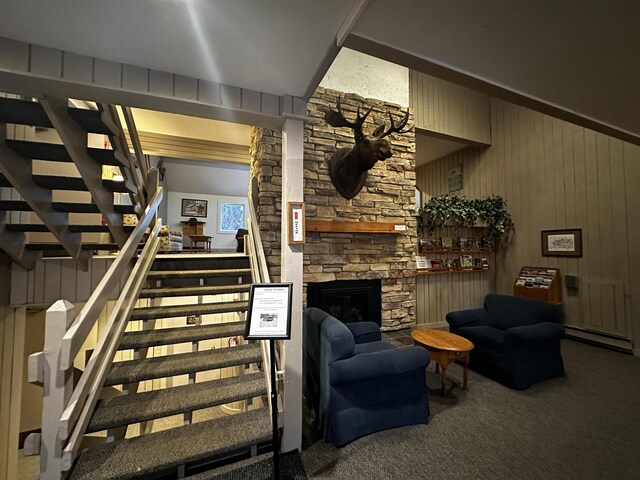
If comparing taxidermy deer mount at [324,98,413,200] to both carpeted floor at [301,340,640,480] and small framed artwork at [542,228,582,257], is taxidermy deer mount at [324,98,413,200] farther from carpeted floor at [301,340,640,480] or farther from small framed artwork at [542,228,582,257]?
small framed artwork at [542,228,582,257]

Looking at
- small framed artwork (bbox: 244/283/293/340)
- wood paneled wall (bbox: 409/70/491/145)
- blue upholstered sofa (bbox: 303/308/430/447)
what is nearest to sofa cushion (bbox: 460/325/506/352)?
blue upholstered sofa (bbox: 303/308/430/447)

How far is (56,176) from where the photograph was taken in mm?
2133

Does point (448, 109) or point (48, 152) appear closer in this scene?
point (48, 152)

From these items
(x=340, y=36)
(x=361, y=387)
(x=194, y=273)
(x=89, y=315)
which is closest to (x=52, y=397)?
(x=89, y=315)

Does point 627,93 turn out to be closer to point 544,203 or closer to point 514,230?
point 544,203

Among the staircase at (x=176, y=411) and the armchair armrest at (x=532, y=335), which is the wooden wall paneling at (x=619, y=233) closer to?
the armchair armrest at (x=532, y=335)

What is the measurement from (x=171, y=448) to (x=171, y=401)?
0.30 metres

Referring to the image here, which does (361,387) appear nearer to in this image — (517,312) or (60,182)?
(517,312)

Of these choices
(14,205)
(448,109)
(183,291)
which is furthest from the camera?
(448,109)

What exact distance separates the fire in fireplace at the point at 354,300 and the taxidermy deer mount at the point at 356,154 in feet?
4.15

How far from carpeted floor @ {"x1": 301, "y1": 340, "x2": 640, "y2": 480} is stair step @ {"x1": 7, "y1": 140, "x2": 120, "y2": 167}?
282cm

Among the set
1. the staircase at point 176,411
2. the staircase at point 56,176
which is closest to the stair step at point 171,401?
the staircase at point 176,411

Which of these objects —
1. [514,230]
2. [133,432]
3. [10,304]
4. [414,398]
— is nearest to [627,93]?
[414,398]

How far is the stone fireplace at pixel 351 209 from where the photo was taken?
3.42 meters
